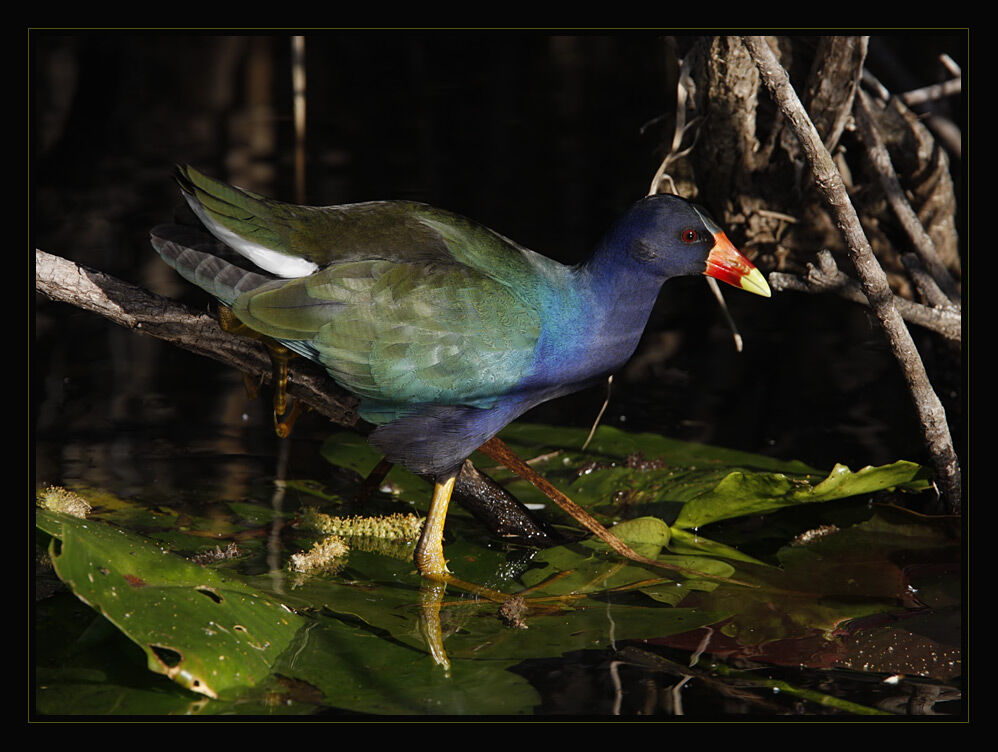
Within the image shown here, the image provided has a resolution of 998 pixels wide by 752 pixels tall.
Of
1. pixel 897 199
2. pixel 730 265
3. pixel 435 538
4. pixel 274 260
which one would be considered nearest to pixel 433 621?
pixel 435 538

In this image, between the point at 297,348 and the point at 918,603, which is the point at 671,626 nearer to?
the point at 918,603

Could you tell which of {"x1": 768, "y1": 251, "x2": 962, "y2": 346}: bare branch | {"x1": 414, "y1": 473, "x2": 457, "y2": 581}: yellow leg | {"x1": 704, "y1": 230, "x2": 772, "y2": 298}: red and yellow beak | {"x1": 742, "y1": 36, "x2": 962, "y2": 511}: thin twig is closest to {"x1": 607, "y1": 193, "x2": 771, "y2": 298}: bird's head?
{"x1": 704, "y1": 230, "x2": 772, "y2": 298}: red and yellow beak

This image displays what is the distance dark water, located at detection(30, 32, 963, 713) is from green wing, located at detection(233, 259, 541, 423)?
2.10 feet

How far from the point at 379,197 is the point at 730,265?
317 cm

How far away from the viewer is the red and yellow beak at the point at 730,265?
106 inches

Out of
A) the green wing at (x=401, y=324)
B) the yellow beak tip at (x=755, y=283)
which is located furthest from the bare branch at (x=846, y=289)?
the green wing at (x=401, y=324)

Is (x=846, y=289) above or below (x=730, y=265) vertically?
below

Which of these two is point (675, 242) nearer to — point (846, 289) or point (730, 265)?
point (730, 265)

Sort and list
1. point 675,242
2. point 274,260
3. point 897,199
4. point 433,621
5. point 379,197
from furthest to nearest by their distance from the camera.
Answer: point 379,197 < point 897,199 < point 675,242 < point 274,260 < point 433,621

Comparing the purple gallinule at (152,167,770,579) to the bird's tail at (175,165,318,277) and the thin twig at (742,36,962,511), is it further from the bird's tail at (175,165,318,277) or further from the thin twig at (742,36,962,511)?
the thin twig at (742,36,962,511)

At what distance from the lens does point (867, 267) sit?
2.77 meters

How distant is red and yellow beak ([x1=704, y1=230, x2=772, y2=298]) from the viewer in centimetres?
269

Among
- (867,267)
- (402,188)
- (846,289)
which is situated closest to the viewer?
(867,267)

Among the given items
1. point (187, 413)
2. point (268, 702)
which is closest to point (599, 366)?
point (268, 702)
